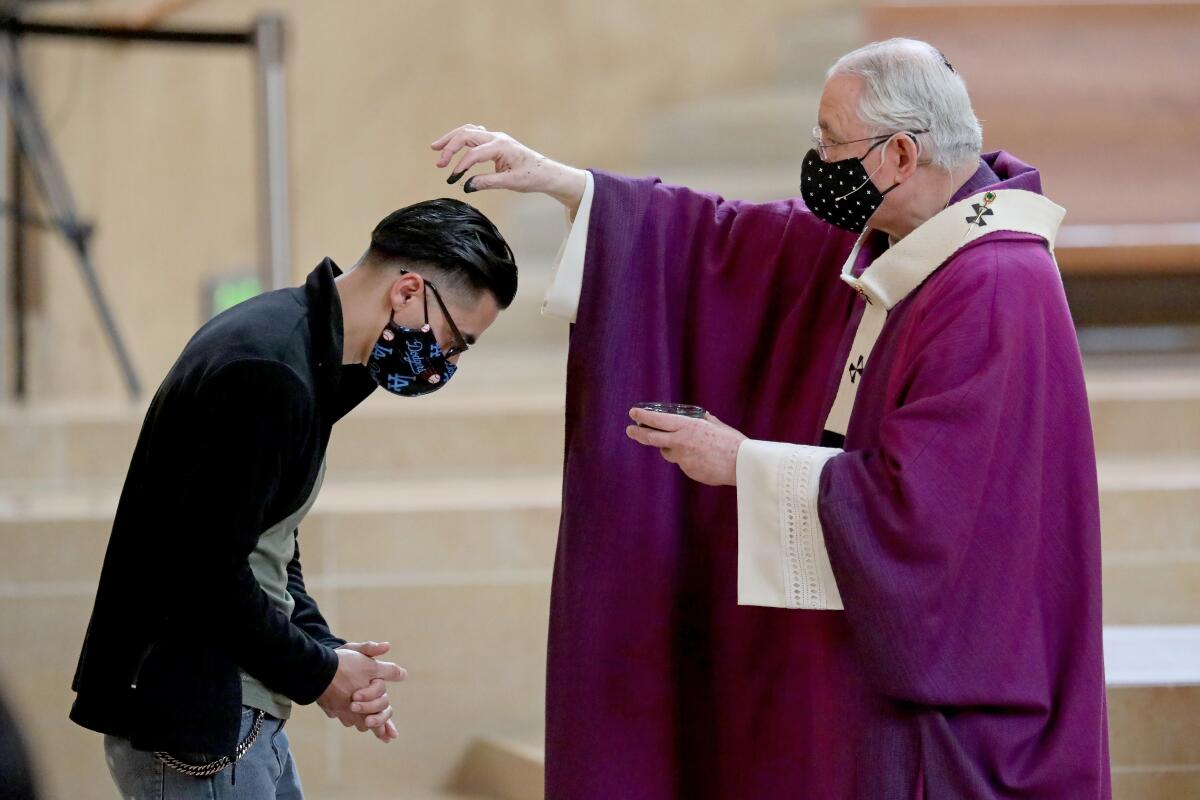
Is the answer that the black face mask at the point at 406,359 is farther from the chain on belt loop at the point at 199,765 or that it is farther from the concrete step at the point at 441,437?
the concrete step at the point at 441,437

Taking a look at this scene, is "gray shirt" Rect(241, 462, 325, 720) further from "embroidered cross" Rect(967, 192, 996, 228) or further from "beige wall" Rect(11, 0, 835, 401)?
"beige wall" Rect(11, 0, 835, 401)

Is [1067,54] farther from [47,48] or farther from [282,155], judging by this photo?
[47,48]

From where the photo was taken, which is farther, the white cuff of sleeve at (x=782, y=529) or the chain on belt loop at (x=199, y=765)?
the white cuff of sleeve at (x=782, y=529)

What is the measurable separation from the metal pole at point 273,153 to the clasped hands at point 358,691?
7.22 feet

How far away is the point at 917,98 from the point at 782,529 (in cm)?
61

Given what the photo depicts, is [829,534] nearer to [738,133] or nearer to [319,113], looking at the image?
[738,133]

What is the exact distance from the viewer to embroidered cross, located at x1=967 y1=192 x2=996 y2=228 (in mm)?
1898

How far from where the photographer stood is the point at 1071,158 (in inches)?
189

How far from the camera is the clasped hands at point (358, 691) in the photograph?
1.75m

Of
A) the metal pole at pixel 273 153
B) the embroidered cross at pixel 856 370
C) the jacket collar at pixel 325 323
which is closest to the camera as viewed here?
the jacket collar at pixel 325 323

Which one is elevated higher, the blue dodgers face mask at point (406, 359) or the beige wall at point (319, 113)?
the beige wall at point (319, 113)

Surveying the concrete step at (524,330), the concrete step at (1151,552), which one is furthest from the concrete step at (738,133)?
the concrete step at (1151,552)

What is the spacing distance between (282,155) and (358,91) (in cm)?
168

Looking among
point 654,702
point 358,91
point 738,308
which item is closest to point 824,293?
point 738,308
